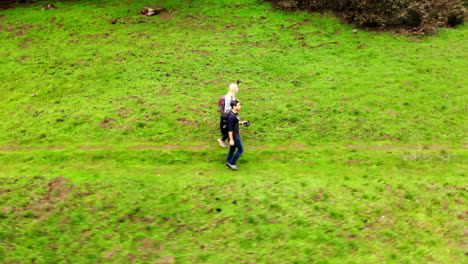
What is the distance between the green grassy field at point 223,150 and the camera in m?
10.1

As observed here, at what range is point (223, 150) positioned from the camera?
14.5m

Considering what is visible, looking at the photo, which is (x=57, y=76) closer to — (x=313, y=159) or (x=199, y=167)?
(x=199, y=167)

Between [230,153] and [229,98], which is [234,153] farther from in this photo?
[229,98]

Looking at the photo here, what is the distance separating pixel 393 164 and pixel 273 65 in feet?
34.9

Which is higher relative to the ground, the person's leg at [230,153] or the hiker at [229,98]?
the hiker at [229,98]

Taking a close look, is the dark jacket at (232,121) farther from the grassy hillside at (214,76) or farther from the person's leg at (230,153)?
the grassy hillside at (214,76)

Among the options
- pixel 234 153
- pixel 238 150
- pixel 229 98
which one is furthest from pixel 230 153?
pixel 229 98

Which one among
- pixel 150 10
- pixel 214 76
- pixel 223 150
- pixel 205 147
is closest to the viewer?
pixel 223 150

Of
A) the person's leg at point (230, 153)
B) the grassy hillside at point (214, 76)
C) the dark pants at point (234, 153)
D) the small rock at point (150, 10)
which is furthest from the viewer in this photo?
the small rock at point (150, 10)

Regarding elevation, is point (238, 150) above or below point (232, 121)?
below

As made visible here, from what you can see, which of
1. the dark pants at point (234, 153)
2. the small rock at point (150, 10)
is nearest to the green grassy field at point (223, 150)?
the dark pants at point (234, 153)

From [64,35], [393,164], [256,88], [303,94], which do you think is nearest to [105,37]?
[64,35]

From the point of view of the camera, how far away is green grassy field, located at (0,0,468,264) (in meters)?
10.1

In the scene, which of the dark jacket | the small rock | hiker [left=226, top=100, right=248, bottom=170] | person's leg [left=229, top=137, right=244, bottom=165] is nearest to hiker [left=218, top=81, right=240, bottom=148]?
hiker [left=226, top=100, right=248, bottom=170]
